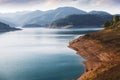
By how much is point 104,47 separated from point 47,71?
34.9m

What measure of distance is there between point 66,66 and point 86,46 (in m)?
43.5

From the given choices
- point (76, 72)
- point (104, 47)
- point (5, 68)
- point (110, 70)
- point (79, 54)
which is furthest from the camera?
point (79, 54)

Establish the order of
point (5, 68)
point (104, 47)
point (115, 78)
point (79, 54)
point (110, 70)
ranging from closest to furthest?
point (115, 78) < point (110, 70) < point (5, 68) < point (104, 47) < point (79, 54)

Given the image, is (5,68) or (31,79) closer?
(31,79)

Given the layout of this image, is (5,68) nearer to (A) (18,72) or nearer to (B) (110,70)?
(A) (18,72)

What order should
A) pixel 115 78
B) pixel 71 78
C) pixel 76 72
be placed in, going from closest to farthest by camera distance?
pixel 115 78
pixel 71 78
pixel 76 72

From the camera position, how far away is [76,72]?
278 ft

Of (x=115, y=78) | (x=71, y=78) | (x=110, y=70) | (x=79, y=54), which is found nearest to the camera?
(x=115, y=78)

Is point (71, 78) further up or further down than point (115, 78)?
further down

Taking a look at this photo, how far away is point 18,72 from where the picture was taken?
286ft

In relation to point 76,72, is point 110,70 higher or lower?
higher

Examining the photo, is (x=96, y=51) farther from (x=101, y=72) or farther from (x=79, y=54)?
(x=101, y=72)

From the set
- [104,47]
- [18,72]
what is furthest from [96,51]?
[18,72]

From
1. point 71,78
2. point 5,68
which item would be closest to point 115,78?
point 71,78
